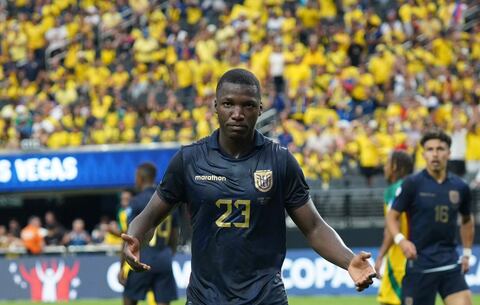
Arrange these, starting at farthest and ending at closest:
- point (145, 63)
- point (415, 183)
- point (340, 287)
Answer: point (145, 63) → point (340, 287) → point (415, 183)

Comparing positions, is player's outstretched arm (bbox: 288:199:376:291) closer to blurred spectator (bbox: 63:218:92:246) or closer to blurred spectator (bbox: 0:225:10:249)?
blurred spectator (bbox: 63:218:92:246)

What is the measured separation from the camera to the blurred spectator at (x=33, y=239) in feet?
75.4

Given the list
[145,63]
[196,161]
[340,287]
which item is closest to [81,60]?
[145,63]

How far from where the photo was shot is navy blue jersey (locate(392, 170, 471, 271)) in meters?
10.9

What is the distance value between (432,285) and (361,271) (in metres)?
4.97

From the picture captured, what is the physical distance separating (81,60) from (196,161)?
75.1 feet

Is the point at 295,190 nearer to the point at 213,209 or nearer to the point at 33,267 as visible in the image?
the point at 213,209

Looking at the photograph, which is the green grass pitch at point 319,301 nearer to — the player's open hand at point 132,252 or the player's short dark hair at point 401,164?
the player's short dark hair at point 401,164

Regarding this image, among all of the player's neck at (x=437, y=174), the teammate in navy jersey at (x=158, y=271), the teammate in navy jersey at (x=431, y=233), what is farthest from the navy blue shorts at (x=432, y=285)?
the teammate in navy jersey at (x=158, y=271)

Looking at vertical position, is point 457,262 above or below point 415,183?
below

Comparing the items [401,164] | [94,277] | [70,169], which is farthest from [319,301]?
[401,164]

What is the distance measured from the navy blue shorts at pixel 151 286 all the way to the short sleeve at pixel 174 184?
5.98 meters

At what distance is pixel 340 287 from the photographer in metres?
20.4

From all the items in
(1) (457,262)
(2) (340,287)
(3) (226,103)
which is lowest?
(2) (340,287)
